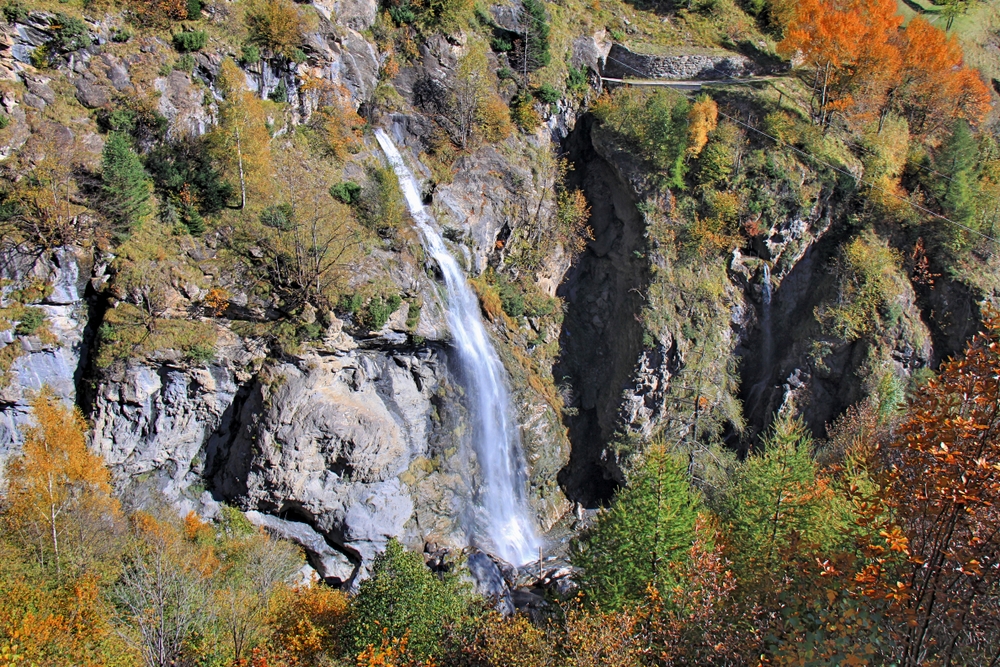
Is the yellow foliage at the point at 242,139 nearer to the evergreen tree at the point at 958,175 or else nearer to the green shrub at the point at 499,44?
the green shrub at the point at 499,44

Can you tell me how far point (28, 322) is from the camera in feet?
69.1

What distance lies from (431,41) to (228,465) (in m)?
26.6

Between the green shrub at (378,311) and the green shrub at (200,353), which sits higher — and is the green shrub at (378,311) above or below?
above

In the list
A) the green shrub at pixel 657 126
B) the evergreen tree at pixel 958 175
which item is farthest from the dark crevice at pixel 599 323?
the evergreen tree at pixel 958 175

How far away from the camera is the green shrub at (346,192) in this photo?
29203mm

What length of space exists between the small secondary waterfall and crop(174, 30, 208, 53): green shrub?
34.5 feet

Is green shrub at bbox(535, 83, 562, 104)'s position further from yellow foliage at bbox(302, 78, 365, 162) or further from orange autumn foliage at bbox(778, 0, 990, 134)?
orange autumn foliage at bbox(778, 0, 990, 134)

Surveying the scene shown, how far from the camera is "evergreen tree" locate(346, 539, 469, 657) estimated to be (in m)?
15.4

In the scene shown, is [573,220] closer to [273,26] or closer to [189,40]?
[273,26]

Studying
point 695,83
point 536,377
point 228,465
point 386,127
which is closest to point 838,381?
point 536,377

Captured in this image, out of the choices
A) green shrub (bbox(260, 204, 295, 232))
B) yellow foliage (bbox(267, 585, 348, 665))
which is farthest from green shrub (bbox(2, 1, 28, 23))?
yellow foliage (bbox(267, 585, 348, 665))

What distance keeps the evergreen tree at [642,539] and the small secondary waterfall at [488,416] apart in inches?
447

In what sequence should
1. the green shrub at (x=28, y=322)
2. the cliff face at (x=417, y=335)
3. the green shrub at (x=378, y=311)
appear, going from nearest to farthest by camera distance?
the green shrub at (x=28, y=322) → the cliff face at (x=417, y=335) → the green shrub at (x=378, y=311)

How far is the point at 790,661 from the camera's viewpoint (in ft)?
31.0
